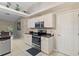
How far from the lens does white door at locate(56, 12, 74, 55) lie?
1208 millimetres

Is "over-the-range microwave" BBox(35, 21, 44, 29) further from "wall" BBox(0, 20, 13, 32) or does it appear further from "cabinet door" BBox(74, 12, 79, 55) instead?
"cabinet door" BBox(74, 12, 79, 55)

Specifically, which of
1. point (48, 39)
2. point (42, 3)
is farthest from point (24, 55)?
point (42, 3)

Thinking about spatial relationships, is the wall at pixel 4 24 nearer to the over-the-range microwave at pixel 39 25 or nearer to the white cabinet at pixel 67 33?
the over-the-range microwave at pixel 39 25

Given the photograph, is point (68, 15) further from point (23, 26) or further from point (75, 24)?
point (23, 26)

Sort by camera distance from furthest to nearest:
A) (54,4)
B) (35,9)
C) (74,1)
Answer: (35,9)
(54,4)
(74,1)

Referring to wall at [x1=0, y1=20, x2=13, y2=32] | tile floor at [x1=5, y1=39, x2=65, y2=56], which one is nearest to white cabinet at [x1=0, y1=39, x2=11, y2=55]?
tile floor at [x1=5, y1=39, x2=65, y2=56]

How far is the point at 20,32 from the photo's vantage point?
1.20 m

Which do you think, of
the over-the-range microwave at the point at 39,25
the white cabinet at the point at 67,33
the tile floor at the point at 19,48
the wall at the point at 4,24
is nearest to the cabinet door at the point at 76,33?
the white cabinet at the point at 67,33

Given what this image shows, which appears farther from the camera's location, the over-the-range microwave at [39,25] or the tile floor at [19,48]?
the over-the-range microwave at [39,25]

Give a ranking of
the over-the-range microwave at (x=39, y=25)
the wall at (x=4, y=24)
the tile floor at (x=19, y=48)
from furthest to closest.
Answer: the over-the-range microwave at (x=39, y=25), the tile floor at (x=19, y=48), the wall at (x=4, y=24)

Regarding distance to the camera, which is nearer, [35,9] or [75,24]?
[75,24]

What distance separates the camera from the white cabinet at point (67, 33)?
1170 mm

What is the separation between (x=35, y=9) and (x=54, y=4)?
0.36m

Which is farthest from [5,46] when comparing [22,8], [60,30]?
[60,30]
